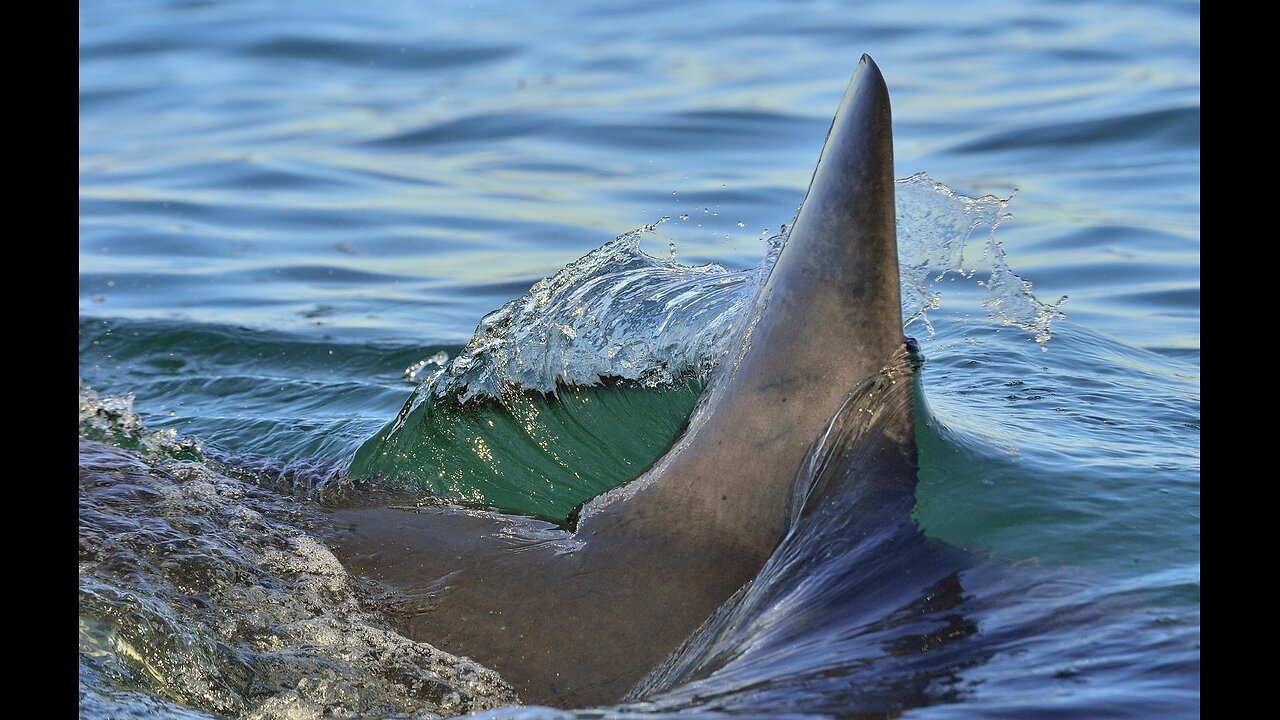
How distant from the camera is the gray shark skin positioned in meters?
2.76

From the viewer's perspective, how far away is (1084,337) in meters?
5.21

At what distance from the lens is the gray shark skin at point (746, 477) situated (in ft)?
9.05

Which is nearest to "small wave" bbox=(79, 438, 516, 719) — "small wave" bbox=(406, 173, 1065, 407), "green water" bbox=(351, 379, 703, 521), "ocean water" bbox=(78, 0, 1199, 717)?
"ocean water" bbox=(78, 0, 1199, 717)

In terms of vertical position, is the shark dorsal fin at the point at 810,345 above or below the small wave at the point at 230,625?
above

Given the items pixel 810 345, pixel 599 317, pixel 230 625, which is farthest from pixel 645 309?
pixel 230 625

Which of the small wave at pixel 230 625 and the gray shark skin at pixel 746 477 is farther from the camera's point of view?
the gray shark skin at pixel 746 477

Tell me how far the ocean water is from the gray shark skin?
0.10 meters

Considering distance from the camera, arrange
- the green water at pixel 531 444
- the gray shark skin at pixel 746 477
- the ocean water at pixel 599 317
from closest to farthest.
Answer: the ocean water at pixel 599 317 < the gray shark skin at pixel 746 477 < the green water at pixel 531 444

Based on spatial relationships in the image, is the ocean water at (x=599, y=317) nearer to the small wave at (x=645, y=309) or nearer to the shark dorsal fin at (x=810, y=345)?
the small wave at (x=645, y=309)

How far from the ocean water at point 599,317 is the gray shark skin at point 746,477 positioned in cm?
10

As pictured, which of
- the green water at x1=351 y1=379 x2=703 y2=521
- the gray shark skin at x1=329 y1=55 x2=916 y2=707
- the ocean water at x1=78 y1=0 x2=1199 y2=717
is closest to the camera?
the ocean water at x1=78 y1=0 x2=1199 y2=717

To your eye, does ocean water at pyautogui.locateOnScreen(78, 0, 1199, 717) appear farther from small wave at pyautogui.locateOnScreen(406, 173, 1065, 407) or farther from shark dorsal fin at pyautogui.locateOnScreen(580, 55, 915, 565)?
shark dorsal fin at pyautogui.locateOnScreen(580, 55, 915, 565)

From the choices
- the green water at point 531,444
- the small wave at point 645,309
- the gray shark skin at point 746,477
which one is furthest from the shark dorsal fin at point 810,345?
the green water at point 531,444
